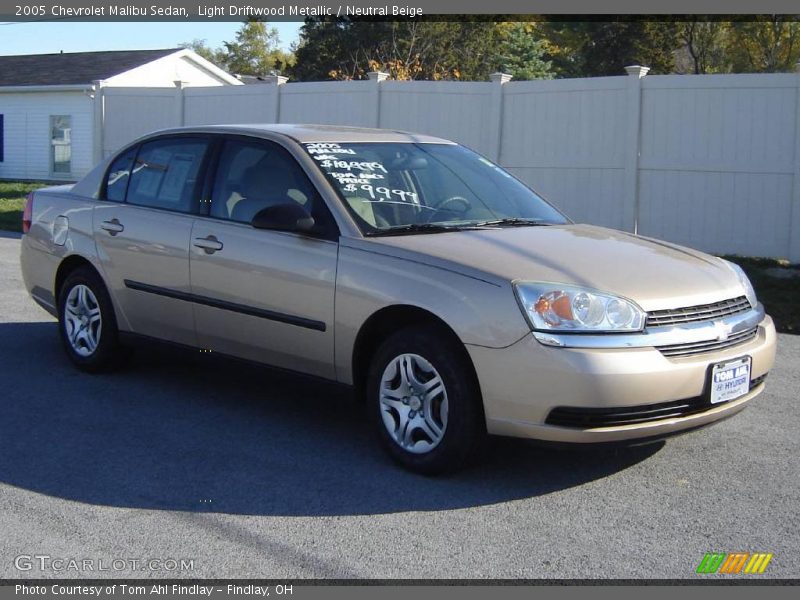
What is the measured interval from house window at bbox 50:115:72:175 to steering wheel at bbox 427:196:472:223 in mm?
27556

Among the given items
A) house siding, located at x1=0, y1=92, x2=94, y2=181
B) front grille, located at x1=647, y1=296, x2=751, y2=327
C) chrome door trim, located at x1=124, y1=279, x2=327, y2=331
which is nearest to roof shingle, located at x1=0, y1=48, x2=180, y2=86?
house siding, located at x1=0, y1=92, x2=94, y2=181

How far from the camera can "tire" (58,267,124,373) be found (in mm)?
6695

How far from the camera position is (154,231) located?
628 cm

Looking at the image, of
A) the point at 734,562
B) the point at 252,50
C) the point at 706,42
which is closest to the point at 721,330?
the point at 734,562

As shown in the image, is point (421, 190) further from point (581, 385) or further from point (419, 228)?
point (581, 385)

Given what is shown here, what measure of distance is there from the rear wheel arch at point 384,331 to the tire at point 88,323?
2.16 metres

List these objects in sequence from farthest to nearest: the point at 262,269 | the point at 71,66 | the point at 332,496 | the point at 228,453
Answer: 1. the point at 71,66
2. the point at 262,269
3. the point at 228,453
4. the point at 332,496

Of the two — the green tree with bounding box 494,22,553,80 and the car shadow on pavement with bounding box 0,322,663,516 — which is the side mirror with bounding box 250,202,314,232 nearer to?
the car shadow on pavement with bounding box 0,322,663,516

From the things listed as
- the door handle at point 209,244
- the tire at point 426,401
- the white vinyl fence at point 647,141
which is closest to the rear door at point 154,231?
the door handle at point 209,244

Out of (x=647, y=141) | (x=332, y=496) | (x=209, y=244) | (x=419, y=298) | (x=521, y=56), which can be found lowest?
(x=332, y=496)

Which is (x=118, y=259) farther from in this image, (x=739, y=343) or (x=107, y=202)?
(x=739, y=343)

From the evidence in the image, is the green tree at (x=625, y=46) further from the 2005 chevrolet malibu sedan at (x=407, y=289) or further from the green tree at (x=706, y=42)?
the 2005 chevrolet malibu sedan at (x=407, y=289)

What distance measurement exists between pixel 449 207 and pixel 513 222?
14.5 inches

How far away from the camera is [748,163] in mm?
13508
